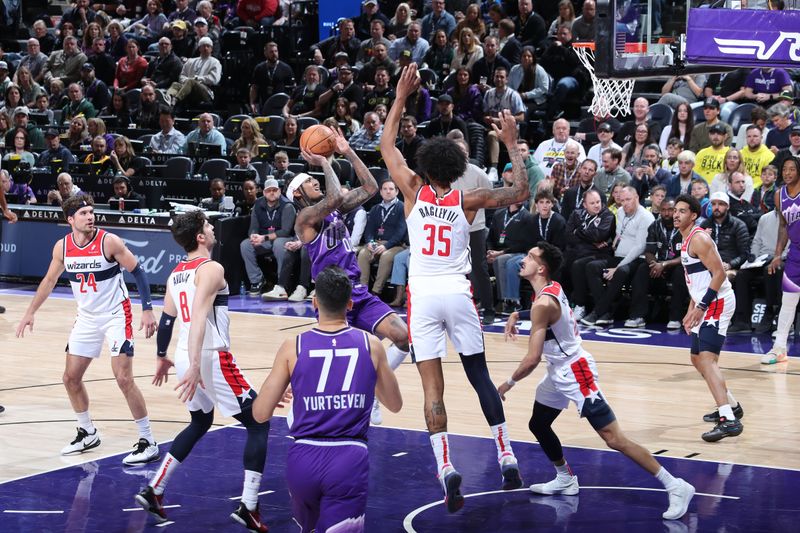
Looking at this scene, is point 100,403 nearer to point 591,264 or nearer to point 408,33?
point 591,264

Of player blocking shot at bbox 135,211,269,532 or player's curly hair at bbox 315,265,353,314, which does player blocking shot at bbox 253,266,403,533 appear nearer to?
player's curly hair at bbox 315,265,353,314

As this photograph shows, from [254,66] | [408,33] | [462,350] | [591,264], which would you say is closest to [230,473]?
[462,350]

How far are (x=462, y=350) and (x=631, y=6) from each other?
196 inches

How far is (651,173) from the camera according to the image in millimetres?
Result: 14375

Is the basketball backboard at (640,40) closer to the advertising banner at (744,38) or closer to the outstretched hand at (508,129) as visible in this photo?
the advertising banner at (744,38)

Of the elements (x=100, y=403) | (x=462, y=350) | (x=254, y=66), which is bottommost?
(x=100, y=403)

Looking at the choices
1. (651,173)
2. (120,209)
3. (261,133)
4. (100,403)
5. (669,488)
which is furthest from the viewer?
(261,133)

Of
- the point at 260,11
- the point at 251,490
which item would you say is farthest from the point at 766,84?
the point at 251,490

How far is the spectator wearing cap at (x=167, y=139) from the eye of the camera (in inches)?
743

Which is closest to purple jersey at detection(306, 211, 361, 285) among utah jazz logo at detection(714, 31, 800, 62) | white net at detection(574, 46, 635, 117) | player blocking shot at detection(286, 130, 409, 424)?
player blocking shot at detection(286, 130, 409, 424)

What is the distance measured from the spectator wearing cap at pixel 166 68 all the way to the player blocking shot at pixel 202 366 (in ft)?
50.0

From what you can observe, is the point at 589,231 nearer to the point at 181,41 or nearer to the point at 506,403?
the point at 506,403

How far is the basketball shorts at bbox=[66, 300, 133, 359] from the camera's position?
8.12 m

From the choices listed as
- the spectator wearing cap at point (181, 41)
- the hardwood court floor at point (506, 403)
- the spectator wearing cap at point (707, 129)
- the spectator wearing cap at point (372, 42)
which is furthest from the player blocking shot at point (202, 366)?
the spectator wearing cap at point (181, 41)
